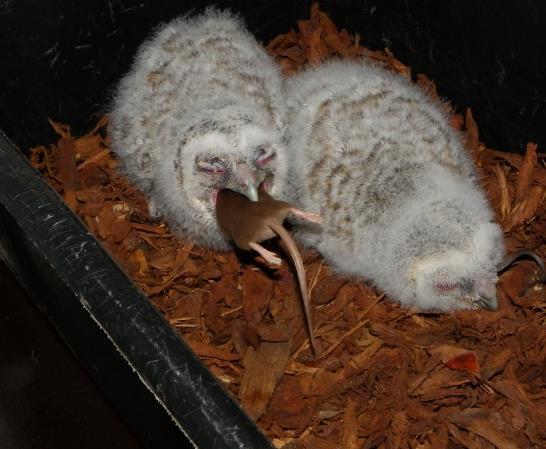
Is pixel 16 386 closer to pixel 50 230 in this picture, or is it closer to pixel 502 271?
pixel 50 230

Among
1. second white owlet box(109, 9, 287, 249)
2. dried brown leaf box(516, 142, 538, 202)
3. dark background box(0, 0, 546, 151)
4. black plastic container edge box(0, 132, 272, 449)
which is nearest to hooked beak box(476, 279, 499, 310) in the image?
dried brown leaf box(516, 142, 538, 202)

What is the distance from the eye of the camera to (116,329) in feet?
7.63

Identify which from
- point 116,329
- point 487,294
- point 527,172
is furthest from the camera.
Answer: point 527,172

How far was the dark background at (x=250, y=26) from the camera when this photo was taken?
3.56 m

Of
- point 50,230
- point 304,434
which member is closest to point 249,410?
point 304,434

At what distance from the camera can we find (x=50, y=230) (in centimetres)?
254

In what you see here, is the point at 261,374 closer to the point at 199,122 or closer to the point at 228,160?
the point at 228,160

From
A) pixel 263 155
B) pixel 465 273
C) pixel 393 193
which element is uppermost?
pixel 263 155

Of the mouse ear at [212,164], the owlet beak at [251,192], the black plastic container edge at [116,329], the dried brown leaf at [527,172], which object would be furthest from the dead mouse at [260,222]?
the dried brown leaf at [527,172]

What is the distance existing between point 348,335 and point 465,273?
577mm

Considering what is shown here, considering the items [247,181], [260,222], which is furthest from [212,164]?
[260,222]

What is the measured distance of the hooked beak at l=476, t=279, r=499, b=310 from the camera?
301 cm

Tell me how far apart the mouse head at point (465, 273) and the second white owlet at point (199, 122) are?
2.40ft

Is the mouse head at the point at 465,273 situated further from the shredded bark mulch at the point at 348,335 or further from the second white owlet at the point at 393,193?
the shredded bark mulch at the point at 348,335
